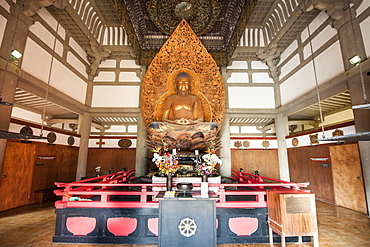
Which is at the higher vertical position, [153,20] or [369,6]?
[153,20]

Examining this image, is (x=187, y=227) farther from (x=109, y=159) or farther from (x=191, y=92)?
(x=109, y=159)

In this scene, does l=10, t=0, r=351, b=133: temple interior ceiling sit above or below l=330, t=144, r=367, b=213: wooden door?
above

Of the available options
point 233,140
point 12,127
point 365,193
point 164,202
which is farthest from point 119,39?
point 365,193

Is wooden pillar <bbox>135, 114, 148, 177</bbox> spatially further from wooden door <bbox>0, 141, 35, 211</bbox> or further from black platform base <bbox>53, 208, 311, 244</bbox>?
black platform base <bbox>53, 208, 311, 244</bbox>

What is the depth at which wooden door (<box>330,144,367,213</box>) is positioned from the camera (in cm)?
487

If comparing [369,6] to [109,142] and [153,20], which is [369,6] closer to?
[153,20]

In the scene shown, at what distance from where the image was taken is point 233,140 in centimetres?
933

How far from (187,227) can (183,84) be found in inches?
193

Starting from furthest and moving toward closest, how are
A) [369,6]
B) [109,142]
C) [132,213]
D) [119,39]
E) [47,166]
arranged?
1. [109,142]
2. [119,39]
3. [47,166]
4. [369,6]
5. [132,213]

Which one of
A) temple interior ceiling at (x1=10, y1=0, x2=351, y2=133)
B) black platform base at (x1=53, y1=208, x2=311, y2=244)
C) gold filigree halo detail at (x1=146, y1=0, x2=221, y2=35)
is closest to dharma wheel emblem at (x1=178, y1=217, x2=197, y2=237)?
black platform base at (x1=53, y1=208, x2=311, y2=244)

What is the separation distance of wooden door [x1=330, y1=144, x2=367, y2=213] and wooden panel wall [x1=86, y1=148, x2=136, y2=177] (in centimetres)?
771

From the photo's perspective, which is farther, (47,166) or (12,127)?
(47,166)

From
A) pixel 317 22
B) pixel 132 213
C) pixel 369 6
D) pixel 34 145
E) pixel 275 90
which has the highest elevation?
pixel 317 22

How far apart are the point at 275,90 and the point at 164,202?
752cm
